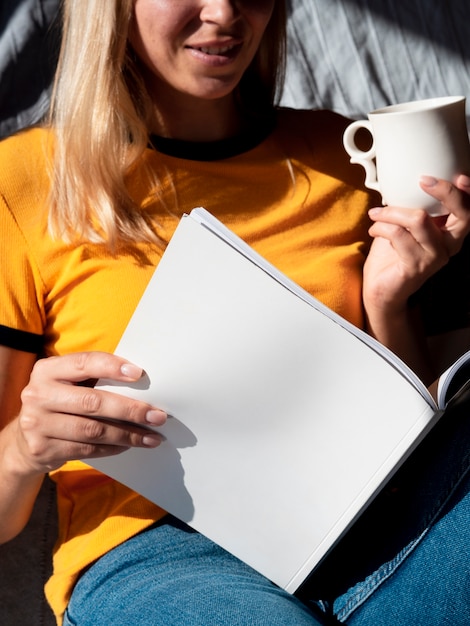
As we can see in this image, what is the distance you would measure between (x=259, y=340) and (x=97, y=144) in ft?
1.34

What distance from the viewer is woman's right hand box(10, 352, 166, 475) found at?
2.57 feet

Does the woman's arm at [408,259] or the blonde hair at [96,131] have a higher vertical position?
the blonde hair at [96,131]

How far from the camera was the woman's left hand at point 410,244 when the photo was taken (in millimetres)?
918

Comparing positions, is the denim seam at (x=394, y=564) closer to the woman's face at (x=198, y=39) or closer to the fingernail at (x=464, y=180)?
the fingernail at (x=464, y=180)

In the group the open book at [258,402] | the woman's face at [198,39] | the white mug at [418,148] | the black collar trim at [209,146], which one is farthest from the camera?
the black collar trim at [209,146]

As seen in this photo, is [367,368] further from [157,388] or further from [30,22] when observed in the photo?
[30,22]

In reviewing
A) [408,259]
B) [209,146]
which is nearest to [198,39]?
[209,146]

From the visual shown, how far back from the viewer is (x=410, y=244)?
97cm

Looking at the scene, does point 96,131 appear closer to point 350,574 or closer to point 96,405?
point 96,405

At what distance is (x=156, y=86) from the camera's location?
3.73ft

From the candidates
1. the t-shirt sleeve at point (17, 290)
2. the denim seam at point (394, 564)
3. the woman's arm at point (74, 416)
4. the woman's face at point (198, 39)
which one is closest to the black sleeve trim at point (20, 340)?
the t-shirt sleeve at point (17, 290)

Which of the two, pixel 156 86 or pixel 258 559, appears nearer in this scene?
pixel 258 559

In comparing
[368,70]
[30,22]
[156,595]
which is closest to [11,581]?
[156,595]

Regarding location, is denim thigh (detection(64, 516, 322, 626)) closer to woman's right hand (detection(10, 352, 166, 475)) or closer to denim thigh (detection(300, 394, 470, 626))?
denim thigh (detection(300, 394, 470, 626))
